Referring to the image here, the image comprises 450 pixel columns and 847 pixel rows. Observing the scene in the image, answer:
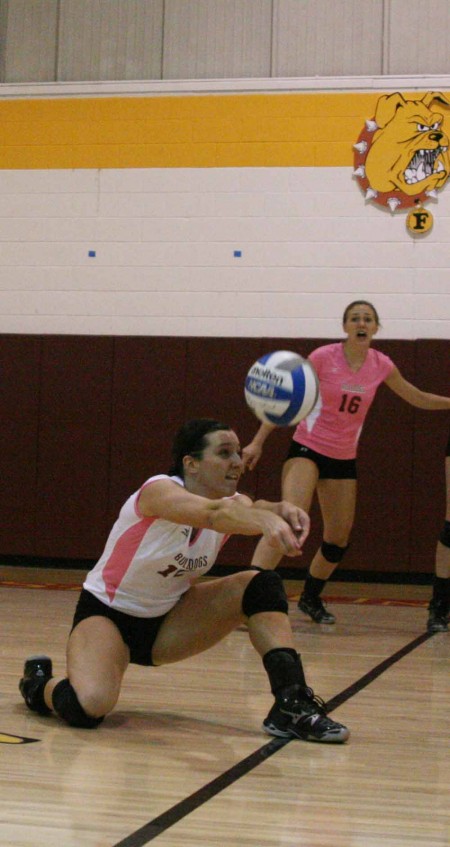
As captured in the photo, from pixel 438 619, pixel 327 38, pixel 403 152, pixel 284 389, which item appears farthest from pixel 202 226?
pixel 284 389

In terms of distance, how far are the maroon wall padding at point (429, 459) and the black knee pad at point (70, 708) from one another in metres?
5.97

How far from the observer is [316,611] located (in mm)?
7773

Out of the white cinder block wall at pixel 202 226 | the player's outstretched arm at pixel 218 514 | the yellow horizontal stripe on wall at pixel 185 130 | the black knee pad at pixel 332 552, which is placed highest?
the yellow horizontal stripe on wall at pixel 185 130

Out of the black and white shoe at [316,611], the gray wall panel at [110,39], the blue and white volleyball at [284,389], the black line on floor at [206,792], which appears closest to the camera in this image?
the black line on floor at [206,792]

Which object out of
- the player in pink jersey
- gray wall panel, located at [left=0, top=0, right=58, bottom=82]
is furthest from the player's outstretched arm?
gray wall panel, located at [left=0, top=0, right=58, bottom=82]

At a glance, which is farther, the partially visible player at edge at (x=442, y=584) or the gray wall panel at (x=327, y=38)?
the gray wall panel at (x=327, y=38)

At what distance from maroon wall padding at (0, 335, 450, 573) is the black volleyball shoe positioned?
5.63 metres

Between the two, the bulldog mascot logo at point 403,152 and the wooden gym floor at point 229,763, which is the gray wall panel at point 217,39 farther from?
the wooden gym floor at point 229,763

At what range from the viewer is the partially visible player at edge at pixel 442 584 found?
7355mm

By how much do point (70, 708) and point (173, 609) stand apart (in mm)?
560

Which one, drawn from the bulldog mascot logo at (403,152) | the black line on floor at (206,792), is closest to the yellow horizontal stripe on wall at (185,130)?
the bulldog mascot logo at (403,152)

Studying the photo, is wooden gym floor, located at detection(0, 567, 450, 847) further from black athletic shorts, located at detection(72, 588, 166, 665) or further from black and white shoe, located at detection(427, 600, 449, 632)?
black and white shoe, located at detection(427, 600, 449, 632)

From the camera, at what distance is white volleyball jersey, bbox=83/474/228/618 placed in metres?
4.25

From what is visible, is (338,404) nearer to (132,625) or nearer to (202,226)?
(132,625)
